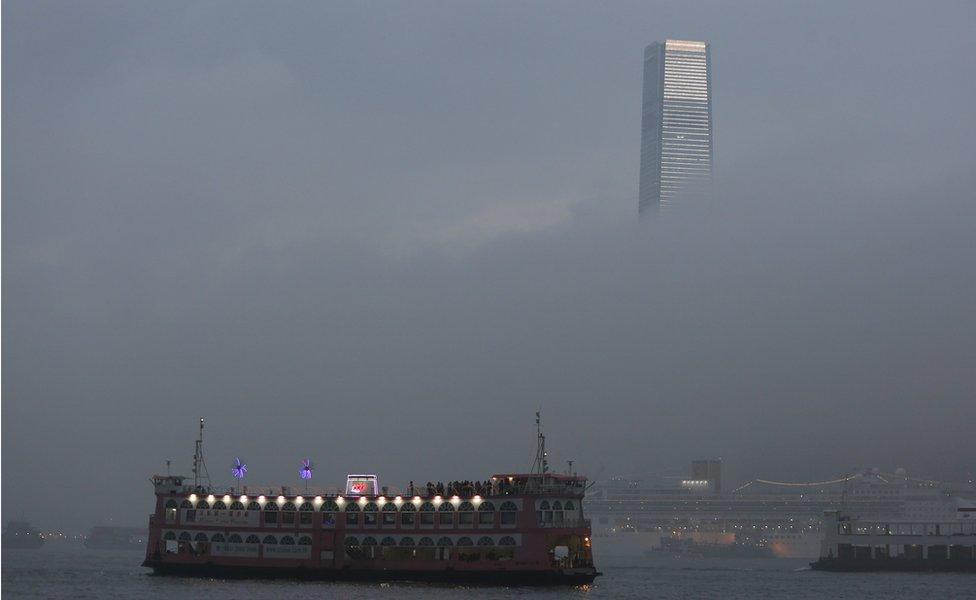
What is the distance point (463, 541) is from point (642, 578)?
31.6 m

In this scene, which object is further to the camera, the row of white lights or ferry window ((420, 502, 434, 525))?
ferry window ((420, 502, 434, 525))

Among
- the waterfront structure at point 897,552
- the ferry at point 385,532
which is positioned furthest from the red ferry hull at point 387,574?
the waterfront structure at point 897,552

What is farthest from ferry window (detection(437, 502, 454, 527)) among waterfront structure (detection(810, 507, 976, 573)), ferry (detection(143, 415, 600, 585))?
waterfront structure (detection(810, 507, 976, 573))

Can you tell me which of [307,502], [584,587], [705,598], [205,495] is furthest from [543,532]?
[205,495]

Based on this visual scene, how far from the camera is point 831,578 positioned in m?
126

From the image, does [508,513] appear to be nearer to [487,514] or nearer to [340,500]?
[487,514]

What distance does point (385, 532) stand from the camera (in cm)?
9662

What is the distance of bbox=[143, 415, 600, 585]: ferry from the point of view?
9225 cm

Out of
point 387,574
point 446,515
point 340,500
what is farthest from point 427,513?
point 340,500

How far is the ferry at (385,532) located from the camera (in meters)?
92.2

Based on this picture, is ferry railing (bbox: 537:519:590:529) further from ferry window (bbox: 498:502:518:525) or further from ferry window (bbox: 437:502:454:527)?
ferry window (bbox: 437:502:454:527)

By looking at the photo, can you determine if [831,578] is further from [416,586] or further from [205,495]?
[205,495]

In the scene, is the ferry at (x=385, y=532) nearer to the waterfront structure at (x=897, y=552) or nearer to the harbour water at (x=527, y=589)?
the harbour water at (x=527, y=589)

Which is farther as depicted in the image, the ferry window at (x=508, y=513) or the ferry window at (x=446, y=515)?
the ferry window at (x=446, y=515)
